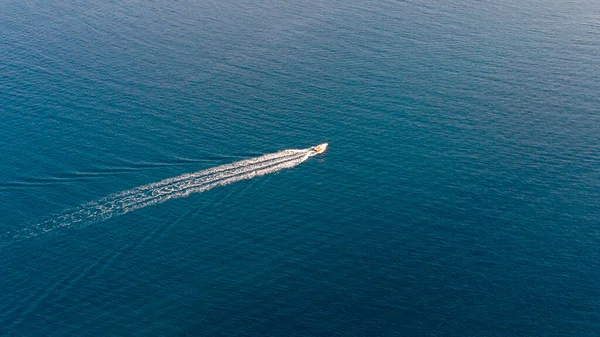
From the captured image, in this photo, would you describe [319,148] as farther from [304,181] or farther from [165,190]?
[165,190]

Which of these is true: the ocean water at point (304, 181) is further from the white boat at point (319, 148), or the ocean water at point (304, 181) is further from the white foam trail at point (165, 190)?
the white boat at point (319, 148)

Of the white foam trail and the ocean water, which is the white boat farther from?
the ocean water

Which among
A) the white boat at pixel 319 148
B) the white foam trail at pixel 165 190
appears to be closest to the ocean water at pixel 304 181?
the white foam trail at pixel 165 190

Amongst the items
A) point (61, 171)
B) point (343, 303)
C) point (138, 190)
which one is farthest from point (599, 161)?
point (61, 171)

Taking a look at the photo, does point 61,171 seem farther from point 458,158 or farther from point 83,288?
point 458,158

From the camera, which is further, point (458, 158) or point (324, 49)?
point (324, 49)

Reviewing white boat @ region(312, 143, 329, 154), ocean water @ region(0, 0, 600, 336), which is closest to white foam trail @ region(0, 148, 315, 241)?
ocean water @ region(0, 0, 600, 336)

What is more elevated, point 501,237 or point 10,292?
point 501,237
